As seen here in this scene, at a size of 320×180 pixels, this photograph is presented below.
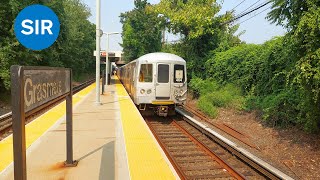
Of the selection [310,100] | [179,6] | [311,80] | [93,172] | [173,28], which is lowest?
[93,172]

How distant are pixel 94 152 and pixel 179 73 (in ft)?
25.6

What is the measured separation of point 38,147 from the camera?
663 cm

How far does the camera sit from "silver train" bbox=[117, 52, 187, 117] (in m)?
13.1

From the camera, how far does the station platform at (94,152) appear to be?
16.4ft

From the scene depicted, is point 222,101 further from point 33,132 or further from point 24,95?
point 24,95

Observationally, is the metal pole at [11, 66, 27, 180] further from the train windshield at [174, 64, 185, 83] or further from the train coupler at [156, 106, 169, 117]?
the train windshield at [174, 64, 185, 83]

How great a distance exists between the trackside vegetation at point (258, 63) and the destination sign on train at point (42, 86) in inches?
234

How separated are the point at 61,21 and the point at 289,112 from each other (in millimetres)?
19114

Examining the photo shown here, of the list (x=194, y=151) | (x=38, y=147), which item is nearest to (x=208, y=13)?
(x=194, y=151)

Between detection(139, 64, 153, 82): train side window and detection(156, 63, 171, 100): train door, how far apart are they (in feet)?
1.20

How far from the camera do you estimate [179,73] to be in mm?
13531

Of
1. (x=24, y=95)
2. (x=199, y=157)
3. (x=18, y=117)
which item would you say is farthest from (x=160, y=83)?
(x=18, y=117)

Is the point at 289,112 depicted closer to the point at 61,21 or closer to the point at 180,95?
the point at 180,95

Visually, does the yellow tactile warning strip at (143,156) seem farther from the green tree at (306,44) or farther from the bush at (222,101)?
the bush at (222,101)
